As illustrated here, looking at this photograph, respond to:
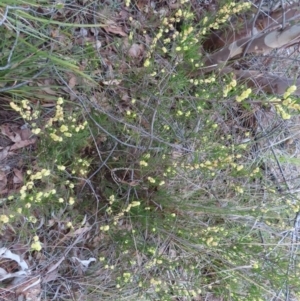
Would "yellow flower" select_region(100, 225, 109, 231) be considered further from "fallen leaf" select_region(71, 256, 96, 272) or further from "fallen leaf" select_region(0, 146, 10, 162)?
"fallen leaf" select_region(0, 146, 10, 162)

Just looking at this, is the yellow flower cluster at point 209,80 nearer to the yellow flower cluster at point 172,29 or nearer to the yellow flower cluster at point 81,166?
the yellow flower cluster at point 172,29

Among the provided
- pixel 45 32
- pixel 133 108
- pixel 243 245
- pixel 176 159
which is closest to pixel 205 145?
pixel 176 159

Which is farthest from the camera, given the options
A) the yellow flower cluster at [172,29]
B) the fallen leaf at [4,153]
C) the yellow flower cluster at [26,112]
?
the yellow flower cluster at [172,29]

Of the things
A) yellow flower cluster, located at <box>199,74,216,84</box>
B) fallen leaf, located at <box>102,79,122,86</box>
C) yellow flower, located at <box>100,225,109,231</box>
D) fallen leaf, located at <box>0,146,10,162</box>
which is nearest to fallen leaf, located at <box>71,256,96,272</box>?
yellow flower, located at <box>100,225,109,231</box>

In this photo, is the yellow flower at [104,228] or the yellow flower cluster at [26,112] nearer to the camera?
the yellow flower cluster at [26,112]

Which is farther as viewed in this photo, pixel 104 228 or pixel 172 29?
pixel 172 29

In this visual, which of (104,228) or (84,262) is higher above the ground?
(104,228)

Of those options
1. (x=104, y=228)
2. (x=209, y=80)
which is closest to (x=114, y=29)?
(x=209, y=80)

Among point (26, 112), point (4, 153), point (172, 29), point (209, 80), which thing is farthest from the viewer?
point (172, 29)

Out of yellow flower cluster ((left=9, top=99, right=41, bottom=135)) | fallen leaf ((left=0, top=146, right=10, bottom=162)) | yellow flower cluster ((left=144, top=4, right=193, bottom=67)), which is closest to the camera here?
yellow flower cluster ((left=9, top=99, right=41, bottom=135))

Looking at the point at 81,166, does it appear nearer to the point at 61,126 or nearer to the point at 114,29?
the point at 61,126

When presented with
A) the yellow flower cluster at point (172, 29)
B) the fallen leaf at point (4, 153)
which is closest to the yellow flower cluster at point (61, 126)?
the fallen leaf at point (4, 153)

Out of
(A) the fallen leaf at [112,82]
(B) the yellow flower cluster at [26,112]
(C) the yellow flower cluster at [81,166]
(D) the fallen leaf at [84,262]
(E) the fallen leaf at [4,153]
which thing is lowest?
(D) the fallen leaf at [84,262]

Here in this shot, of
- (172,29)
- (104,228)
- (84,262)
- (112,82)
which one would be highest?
(172,29)
